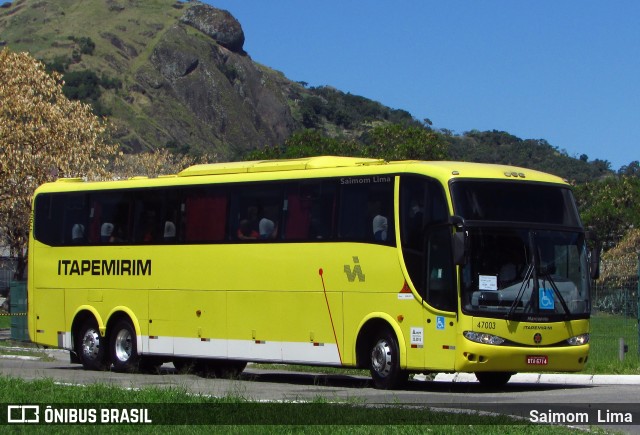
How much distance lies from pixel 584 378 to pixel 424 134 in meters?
70.6

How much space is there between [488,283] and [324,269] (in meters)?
2.96

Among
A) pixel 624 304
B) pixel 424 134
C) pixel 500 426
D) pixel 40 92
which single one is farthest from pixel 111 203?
pixel 424 134

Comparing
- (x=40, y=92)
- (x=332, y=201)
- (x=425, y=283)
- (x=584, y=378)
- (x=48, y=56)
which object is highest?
(x=48, y=56)

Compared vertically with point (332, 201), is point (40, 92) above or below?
above

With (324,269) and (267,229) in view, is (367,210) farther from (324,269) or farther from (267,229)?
(267,229)

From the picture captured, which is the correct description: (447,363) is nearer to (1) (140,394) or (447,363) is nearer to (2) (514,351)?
(2) (514,351)

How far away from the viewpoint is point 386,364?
19328 millimetres

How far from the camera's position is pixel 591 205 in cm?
10306

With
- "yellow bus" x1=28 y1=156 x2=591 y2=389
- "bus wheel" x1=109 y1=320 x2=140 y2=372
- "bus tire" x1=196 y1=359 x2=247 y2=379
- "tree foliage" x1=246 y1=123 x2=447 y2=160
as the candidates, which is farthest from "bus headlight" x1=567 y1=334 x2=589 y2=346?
"tree foliage" x1=246 y1=123 x2=447 y2=160

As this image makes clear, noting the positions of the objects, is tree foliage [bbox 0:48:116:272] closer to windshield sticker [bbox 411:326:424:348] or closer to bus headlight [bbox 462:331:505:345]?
windshield sticker [bbox 411:326:424:348]

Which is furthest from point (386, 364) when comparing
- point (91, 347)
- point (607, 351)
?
point (607, 351)

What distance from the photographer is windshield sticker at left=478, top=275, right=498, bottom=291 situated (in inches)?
730

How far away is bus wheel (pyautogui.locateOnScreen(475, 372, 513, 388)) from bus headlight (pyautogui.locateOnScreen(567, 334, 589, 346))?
156cm

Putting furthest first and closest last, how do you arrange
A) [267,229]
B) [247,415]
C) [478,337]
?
[267,229] → [478,337] → [247,415]
